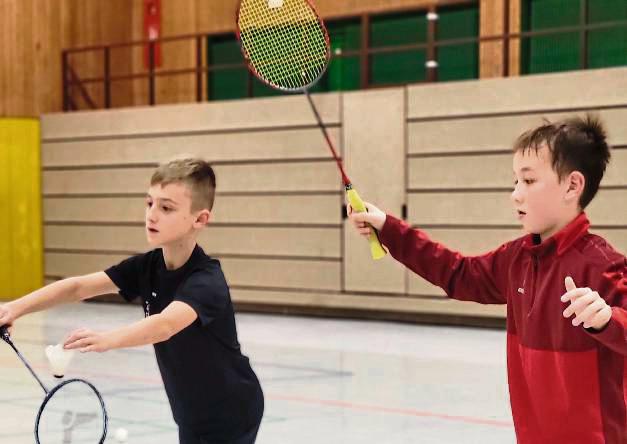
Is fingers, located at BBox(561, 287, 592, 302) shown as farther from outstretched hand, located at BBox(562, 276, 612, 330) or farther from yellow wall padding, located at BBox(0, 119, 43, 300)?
yellow wall padding, located at BBox(0, 119, 43, 300)

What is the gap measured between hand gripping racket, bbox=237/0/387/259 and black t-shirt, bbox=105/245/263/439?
837 mm

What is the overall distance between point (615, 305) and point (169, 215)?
1498mm

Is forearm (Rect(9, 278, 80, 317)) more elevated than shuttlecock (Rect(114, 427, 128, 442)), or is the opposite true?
forearm (Rect(9, 278, 80, 317))

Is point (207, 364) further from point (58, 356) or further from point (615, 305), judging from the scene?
point (615, 305)

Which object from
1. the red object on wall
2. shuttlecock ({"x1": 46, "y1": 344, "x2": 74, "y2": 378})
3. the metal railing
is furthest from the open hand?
the red object on wall

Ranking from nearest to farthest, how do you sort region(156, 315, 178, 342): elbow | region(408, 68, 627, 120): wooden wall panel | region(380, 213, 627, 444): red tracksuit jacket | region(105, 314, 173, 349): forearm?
region(380, 213, 627, 444): red tracksuit jacket < region(105, 314, 173, 349): forearm < region(156, 315, 178, 342): elbow < region(408, 68, 627, 120): wooden wall panel

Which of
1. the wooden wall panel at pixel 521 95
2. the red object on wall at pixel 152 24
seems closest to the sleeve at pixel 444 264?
the wooden wall panel at pixel 521 95

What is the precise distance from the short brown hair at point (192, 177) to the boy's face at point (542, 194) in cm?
110

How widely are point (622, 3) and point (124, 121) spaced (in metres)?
6.96

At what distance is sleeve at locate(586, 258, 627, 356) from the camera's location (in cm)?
243

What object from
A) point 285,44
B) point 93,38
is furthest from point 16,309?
point 93,38

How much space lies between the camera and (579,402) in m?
2.71

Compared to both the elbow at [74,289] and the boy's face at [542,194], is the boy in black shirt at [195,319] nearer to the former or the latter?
the elbow at [74,289]

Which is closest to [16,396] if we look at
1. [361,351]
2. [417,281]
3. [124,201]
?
[361,351]
